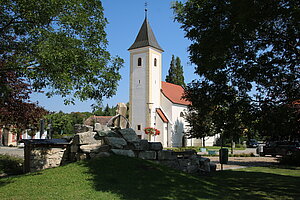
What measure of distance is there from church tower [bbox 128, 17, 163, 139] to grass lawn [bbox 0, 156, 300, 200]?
31961mm

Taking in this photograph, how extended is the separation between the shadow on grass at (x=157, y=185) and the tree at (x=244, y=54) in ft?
7.54

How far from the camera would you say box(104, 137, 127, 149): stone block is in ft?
31.5

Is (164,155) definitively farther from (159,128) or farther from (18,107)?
(159,128)

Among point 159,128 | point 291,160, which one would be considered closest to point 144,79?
point 159,128

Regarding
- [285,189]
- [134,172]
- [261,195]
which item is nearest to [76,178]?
[134,172]

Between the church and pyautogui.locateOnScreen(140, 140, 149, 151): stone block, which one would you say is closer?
pyautogui.locateOnScreen(140, 140, 149, 151): stone block

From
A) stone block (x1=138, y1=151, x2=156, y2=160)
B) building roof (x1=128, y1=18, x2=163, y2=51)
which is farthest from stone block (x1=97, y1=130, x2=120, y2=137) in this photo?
building roof (x1=128, y1=18, x2=163, y2=51)

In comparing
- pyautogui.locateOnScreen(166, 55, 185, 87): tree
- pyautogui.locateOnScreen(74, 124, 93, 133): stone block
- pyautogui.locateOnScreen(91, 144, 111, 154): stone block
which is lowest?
pyautogui.locateOnScreen(91, 144, 111, 154): stone block

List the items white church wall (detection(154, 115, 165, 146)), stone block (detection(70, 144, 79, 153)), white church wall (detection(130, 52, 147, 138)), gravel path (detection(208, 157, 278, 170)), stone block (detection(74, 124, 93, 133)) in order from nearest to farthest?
1. stone block (detection(70, 144, 79, 153))
2. stone block (detection(74, 124, 93, 133))
3. gravel path (detection(208, 157, 278, 170))
4. white church wall (detection(154, 115, 165, 146))
5. white church wall (detection(130, 52, 147, 138))

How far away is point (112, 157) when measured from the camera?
29.1 feet

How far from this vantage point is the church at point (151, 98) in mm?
41031

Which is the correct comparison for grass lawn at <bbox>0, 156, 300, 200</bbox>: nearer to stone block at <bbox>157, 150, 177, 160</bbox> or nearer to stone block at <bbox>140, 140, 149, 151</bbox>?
stone block at <bbox>140, 140, 149, 151</bbox>

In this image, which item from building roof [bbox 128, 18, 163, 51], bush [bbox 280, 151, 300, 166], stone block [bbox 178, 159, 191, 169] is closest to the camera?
stone block [bbox 178, 159, 191, 169]

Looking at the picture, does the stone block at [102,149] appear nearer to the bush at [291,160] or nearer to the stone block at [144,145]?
the stone block at [144,145]
